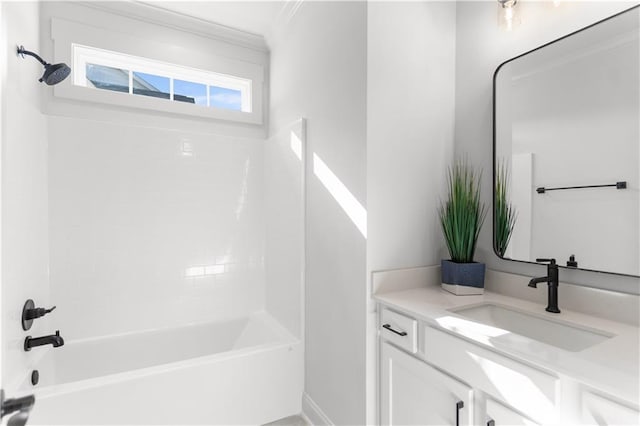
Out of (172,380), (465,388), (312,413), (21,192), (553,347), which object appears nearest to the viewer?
(553,347)

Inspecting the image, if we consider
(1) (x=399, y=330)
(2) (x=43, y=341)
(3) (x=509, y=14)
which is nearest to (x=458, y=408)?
(1) (x=399, y=330)

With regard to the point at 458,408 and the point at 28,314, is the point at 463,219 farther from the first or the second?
the point at 28,314

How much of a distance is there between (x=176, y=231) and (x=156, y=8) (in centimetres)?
164

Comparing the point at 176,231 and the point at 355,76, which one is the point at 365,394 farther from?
the point at 176,231

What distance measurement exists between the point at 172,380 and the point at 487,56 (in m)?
2.43

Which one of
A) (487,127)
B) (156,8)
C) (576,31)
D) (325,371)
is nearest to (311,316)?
(325,371)

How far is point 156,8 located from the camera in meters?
2.38

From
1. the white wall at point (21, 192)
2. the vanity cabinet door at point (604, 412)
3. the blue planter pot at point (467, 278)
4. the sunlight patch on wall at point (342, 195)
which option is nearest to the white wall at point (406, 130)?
the sunlight patch on wall at point (342, 195)

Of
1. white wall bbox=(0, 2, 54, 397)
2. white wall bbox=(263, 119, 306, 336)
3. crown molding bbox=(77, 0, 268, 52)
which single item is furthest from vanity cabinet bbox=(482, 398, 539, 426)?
crown molding bbox=(77, 0, 268, 52)

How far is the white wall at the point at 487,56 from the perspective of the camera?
1.41m

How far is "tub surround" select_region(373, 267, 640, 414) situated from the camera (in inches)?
34.9

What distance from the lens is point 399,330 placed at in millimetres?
1453

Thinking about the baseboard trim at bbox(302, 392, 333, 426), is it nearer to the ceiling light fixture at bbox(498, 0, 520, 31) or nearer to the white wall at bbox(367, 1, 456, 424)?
the white wall at bbox(367, 1, 456, 424)

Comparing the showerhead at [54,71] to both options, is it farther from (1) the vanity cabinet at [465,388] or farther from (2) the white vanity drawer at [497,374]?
(2) the white vanity drawer at [497,374]
